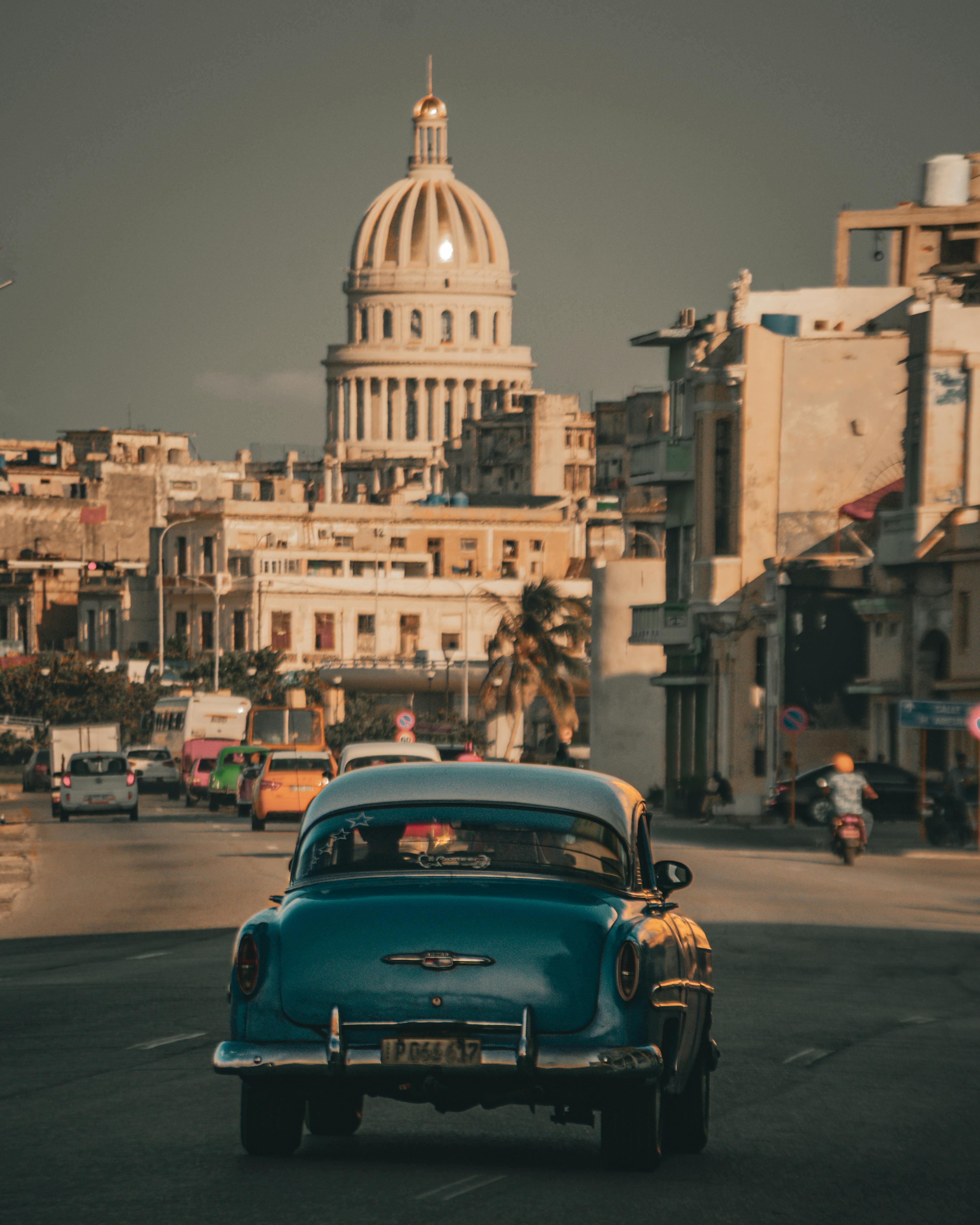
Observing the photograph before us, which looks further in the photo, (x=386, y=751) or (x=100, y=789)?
(x=100, y=789)

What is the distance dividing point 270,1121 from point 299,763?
34.7 meters

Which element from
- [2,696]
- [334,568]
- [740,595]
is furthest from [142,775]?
[334,568]

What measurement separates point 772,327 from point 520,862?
55.3 metres

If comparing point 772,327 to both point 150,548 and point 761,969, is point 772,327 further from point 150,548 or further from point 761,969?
point 150,548

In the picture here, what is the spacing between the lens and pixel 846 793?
3378 cm

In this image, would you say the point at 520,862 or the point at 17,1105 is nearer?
the point at 520,862

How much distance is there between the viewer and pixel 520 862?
942 cm

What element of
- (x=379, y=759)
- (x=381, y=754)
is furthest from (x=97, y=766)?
(x=381, y=754)

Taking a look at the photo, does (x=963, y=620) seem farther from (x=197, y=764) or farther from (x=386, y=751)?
(x=197, y=764)

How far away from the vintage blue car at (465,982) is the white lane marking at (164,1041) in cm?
401

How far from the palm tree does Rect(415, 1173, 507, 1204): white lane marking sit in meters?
73.4

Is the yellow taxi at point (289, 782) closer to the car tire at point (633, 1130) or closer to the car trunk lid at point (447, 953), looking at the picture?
the car tire at point (633, 1130)

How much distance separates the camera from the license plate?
8.61 m

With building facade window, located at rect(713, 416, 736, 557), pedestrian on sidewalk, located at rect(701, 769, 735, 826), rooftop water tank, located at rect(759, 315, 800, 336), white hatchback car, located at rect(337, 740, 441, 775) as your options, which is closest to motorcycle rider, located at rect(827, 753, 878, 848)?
white hatchback car, located at rect(337, 740, 441, 775)
